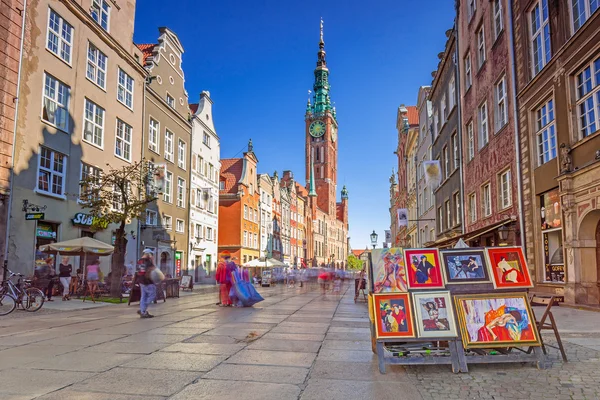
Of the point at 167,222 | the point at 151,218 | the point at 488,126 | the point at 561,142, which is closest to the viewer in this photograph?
the point at 561,142

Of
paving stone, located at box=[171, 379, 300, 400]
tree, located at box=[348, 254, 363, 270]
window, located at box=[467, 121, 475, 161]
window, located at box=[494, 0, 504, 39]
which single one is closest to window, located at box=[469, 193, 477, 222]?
window, located at box=[467, 121, 475, 161]

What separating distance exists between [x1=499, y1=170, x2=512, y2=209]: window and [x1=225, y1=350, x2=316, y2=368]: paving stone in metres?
13.9

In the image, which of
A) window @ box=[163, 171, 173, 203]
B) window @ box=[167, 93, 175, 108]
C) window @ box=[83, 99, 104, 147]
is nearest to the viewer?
window @ box=[83, 99, 104, 147]

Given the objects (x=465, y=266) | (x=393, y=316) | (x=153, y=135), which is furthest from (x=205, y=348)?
(x=153, y=135)

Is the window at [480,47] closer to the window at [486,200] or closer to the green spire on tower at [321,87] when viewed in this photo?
the window at [486,200]

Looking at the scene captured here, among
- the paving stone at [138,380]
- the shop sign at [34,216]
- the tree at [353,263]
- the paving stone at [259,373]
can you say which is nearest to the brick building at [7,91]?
the shop sign at [34,216]

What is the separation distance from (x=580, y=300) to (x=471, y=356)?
31.8 ft

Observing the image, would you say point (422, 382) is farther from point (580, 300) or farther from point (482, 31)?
point (482, 31)

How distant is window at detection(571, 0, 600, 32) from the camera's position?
43.5ft

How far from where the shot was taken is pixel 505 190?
19.5 m

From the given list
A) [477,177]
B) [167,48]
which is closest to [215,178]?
[167,48]

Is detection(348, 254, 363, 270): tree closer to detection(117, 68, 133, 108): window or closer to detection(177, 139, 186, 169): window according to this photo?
detection(177, 139, 186, 169): window

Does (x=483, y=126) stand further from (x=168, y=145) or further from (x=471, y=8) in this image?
(x=168, y=145)

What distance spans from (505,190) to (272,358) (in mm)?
15354
